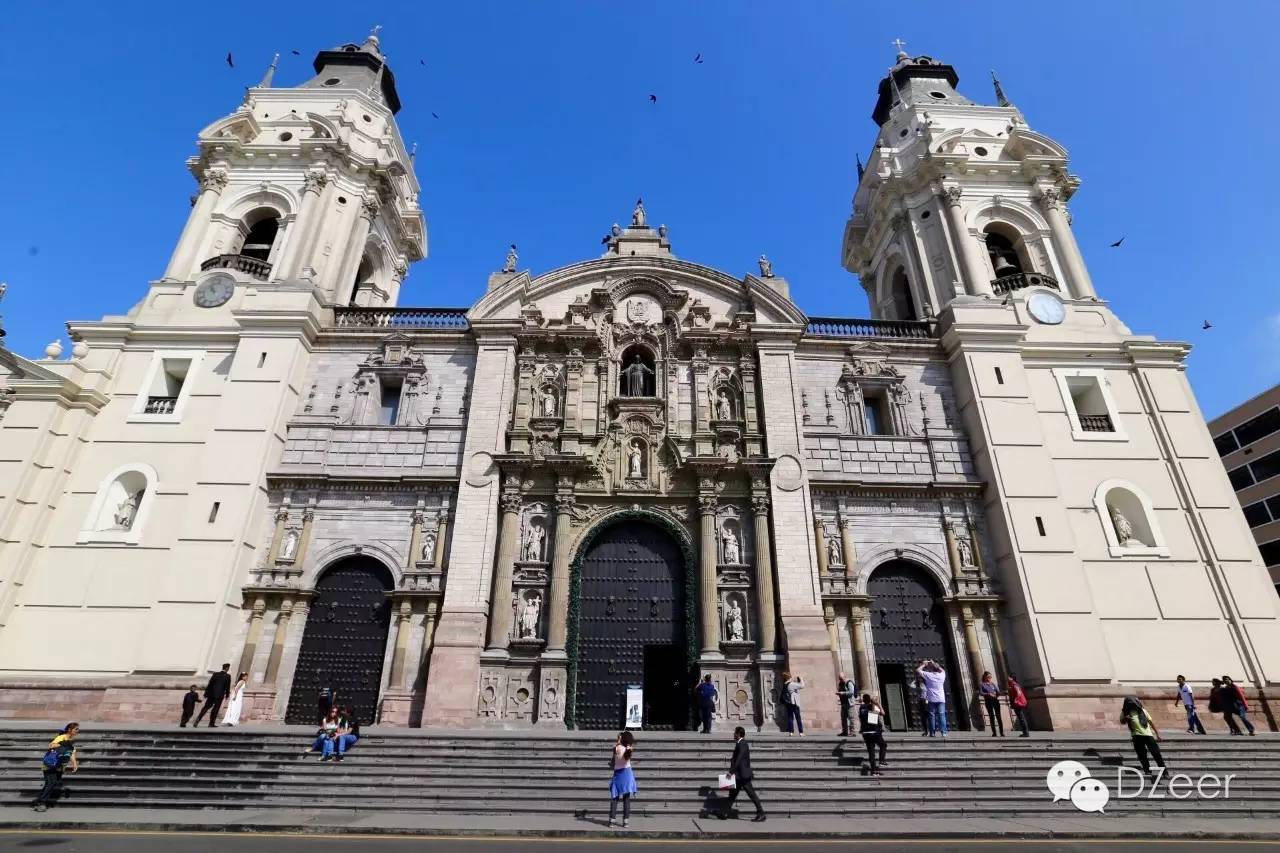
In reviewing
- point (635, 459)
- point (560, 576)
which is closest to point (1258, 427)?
point (635, 459)

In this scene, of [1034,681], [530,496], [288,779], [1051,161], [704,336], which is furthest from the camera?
[1051,161]

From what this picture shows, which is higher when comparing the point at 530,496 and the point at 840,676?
the point at 530,496

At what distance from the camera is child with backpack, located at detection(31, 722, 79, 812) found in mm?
11719

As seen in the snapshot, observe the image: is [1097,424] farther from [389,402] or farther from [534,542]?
[389,402]

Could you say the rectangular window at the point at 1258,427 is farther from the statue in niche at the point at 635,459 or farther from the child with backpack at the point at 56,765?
the child with backpack at the point at 56,765

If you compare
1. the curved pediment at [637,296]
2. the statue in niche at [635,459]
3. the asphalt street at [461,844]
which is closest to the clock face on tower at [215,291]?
the curved pediment at [637,296]

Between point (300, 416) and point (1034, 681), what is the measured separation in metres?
23.6

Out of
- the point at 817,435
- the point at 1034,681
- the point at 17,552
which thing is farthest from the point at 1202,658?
the point at 17,552

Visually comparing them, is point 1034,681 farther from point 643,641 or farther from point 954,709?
point 643,641

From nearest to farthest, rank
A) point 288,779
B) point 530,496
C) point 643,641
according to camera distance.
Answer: point 288,779 < point 643,641 < point 530,496

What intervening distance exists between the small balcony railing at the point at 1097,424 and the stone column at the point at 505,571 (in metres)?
19.0

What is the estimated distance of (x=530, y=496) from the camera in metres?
Result: 20.5

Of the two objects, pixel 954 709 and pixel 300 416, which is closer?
pixel 954 709

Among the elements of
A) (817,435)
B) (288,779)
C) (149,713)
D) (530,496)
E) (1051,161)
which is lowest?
(288,779)
